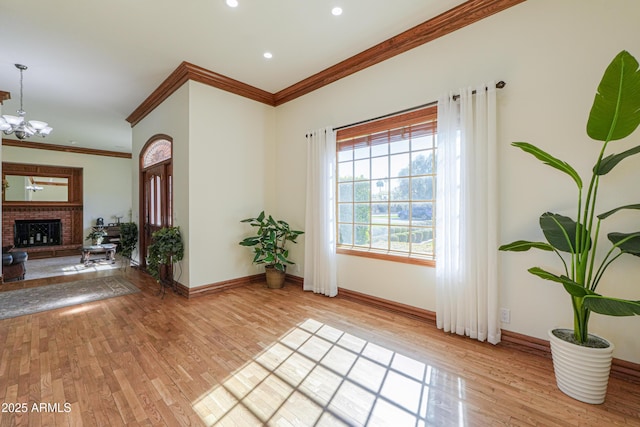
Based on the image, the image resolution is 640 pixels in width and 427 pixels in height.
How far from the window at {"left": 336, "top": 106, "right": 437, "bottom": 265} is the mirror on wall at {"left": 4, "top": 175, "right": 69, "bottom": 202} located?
31.0ft

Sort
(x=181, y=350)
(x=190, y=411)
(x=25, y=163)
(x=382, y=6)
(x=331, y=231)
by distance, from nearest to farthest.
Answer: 1. (x=190, y=411)
2. (x=181, y=350)
3. (x=382, y=6)
4. (x=331, y=231)
5. (x=25, y=163)

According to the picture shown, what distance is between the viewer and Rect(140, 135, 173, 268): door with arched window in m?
4.63

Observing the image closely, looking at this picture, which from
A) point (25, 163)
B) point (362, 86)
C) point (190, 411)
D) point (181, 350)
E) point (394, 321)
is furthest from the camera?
point (25, 163)

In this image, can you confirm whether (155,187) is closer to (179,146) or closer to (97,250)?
(179,146)

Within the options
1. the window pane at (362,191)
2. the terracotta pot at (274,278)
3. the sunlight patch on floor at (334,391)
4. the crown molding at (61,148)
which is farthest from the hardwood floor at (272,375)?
the crown molding at (61,148)

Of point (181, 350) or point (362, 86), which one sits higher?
point (362, 86)

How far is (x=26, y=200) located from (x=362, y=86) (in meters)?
10.2

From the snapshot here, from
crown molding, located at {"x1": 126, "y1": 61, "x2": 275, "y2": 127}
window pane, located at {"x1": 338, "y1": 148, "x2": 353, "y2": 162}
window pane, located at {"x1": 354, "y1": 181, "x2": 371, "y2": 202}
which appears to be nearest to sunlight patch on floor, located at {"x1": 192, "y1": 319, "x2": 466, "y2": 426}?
window pane, located at {"x1": 354, "y1": 181, "x2": 371, "y2": 202}

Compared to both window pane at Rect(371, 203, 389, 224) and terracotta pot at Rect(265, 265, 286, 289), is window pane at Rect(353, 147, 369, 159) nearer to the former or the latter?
window pane at Rect(371, 203, 389, 224)

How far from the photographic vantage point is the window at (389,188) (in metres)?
3.18

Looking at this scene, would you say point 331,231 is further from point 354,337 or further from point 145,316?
point 145,316

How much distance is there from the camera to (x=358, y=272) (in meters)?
3.76

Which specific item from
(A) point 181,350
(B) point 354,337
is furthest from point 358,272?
(A) point 181,350

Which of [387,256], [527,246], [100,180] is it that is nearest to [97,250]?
[100,180]
